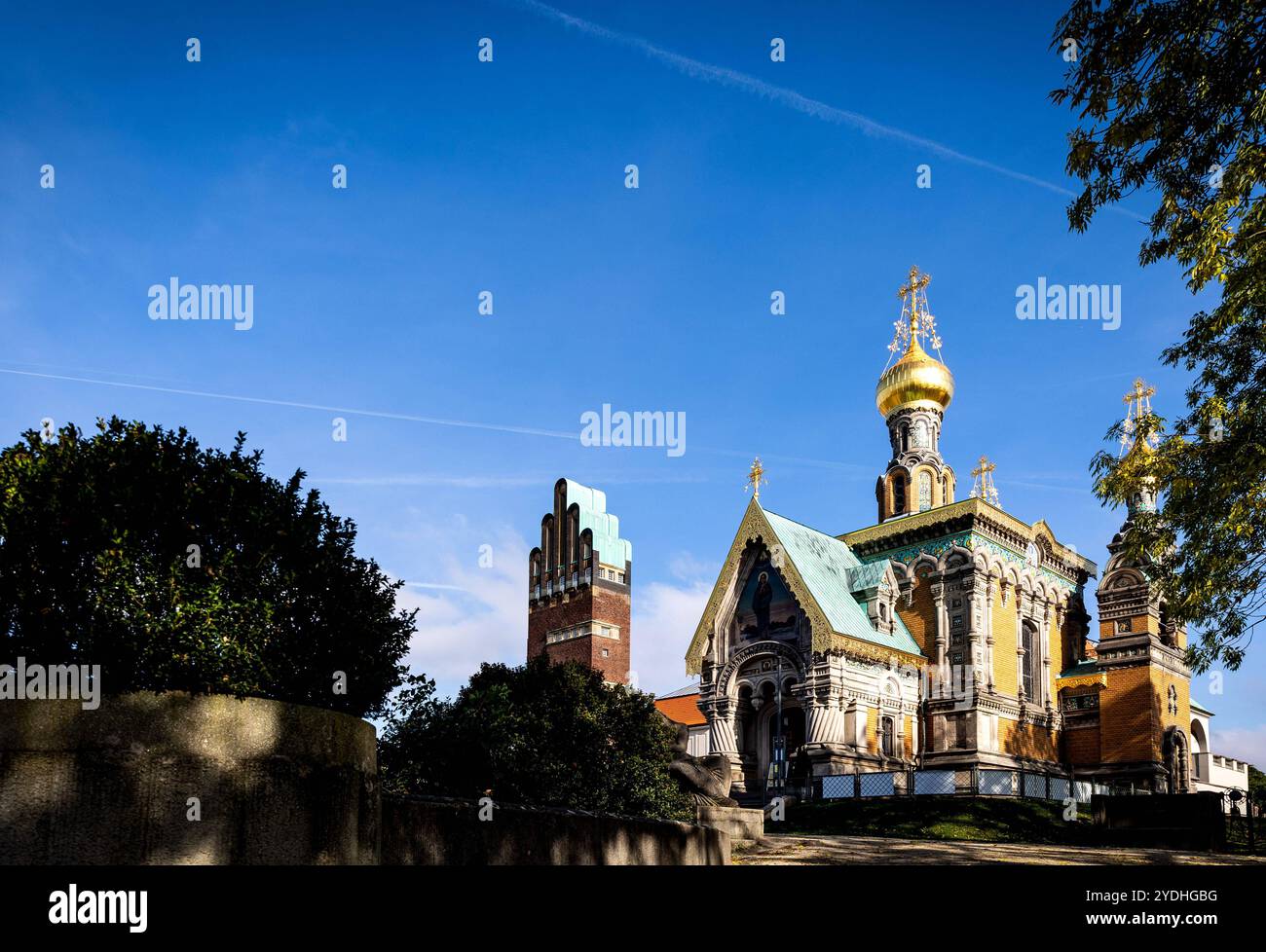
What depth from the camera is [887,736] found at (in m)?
36.3

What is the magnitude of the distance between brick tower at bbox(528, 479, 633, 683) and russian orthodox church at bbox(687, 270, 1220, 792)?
7890 mm

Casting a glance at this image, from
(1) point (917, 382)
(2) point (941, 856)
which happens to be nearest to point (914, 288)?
(1) point (917, 382)

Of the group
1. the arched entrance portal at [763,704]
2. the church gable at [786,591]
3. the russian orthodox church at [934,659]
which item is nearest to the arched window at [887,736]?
the russian orthodox church at [934,659]

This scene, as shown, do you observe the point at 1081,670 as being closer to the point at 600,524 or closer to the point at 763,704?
the point at 763,704

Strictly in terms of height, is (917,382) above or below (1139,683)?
above

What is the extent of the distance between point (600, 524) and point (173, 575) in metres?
43.0

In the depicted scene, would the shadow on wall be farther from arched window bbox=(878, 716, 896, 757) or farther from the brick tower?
the brick tower

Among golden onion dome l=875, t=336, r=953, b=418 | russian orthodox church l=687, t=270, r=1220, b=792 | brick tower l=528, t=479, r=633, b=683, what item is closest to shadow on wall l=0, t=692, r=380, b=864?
russian orthodox church l=687, t=270, r=1220, b=792

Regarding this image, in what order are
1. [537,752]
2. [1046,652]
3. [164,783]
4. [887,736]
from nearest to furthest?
1. [164,783]
2. [537,752]
3. [887,736]
4. [1046,652]

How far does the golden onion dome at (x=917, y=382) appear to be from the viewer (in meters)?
45.2

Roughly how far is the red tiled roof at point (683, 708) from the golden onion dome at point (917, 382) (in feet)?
67.0

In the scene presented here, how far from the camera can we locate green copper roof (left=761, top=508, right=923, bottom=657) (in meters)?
36.4

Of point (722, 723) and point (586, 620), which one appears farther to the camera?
point (586, 620)

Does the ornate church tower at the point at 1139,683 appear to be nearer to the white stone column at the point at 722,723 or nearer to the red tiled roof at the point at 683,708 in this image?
the white stone column at the point at 722,723
